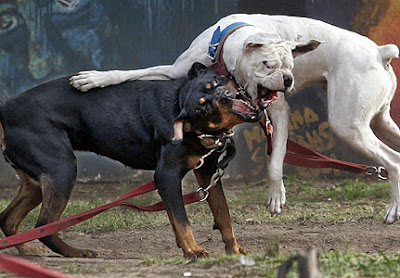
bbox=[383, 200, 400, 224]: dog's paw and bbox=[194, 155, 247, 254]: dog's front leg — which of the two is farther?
bbox=[383, 200, 400, 224]: dog's paw

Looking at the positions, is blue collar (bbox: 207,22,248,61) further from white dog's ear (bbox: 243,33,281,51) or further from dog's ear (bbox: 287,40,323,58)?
dog's ear (bbox: 287,40,323,58)

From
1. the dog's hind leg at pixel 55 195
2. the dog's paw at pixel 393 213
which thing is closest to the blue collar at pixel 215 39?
the dog's hind leg at pixel 55 195

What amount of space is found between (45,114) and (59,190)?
0.54 metres

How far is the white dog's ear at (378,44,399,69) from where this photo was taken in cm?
591

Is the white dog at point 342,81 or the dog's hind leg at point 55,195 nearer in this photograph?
the dog's hind leg at point 55,195

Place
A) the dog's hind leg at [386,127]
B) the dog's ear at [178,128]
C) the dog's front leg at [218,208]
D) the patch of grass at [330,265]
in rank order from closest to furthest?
1. the patch of grass at [330,265]
2. the dog's ear at [178,128]
3. the dog's front leg at [218,208]
4. the dog's hind leg at [386,127]

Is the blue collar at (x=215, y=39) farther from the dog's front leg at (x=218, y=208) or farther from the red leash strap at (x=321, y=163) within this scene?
the red leash strap at (x=321, y=163)

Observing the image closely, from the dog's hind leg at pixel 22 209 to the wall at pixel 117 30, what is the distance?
3.32m

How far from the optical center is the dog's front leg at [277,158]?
5.87 m

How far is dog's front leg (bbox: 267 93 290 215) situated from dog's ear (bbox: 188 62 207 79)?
1.00 meters

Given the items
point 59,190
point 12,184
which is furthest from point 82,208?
point 59,190

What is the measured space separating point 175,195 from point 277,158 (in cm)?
125

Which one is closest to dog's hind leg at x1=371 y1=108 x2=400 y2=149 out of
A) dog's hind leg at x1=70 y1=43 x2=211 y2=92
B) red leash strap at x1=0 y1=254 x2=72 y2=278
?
dog's hind leg at x1=70 y1=43 x2=211 y2=92

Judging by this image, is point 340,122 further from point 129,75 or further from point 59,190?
point 59,190
